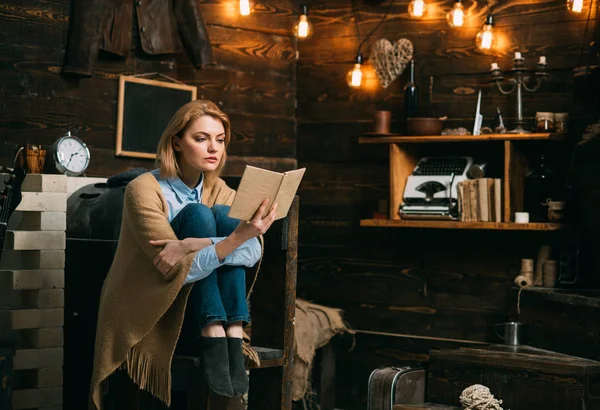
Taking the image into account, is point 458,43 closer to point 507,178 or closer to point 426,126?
point 426,126

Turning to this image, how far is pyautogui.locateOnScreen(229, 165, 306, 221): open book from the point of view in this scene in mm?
3384

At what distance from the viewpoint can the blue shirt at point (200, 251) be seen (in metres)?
3.53

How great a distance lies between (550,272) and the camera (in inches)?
215

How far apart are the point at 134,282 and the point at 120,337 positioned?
0.73ft

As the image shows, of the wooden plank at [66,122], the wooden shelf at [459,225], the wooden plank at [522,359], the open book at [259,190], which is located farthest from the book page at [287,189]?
the wooden shelf at [459,225]

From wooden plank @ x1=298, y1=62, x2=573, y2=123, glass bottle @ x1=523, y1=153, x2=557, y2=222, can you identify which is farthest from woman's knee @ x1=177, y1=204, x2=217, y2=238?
wooden plank @ x1=298, y1=62, x2=573, y2=123

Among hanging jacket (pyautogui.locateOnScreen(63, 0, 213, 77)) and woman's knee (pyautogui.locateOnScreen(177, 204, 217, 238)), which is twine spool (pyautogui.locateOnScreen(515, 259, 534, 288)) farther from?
woman's knee (pyautogui.locateOnScreen(177, 204, 217, 238))

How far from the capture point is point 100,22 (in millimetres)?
5438

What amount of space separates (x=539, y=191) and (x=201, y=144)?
2512 millimetres

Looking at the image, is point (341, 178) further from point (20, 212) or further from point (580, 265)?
point (20, 212)

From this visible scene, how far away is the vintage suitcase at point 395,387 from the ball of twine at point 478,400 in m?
0.35

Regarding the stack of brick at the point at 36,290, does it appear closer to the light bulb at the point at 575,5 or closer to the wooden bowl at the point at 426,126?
the wooden bowl at the point at 426,126

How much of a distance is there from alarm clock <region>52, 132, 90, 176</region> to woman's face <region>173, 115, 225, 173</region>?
4.74ft

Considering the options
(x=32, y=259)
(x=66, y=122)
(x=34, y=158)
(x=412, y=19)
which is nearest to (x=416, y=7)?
(x=412, y=19)
